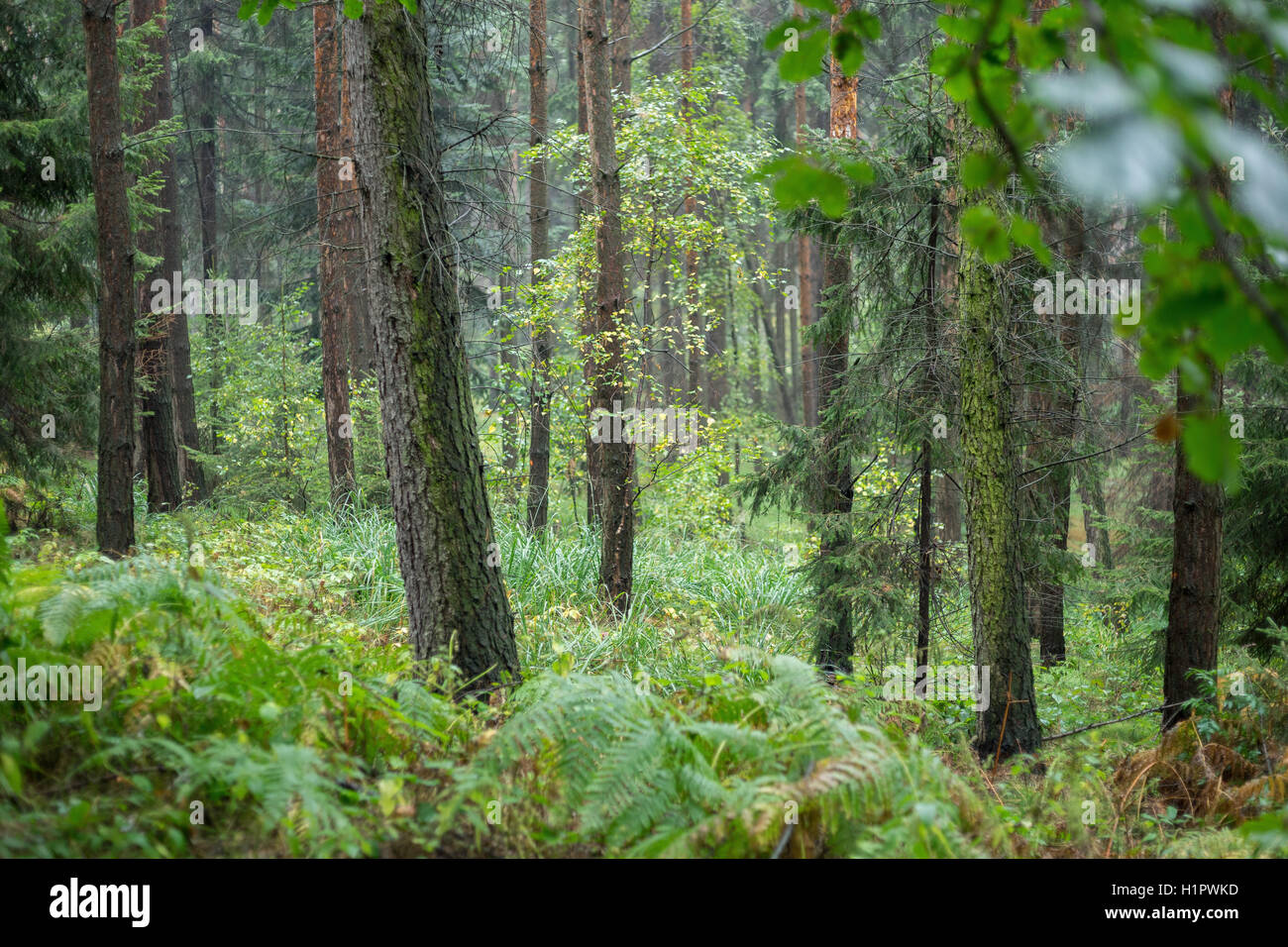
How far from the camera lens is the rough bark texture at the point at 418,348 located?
5.05 m

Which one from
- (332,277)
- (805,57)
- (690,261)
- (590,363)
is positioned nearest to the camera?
(805,57)

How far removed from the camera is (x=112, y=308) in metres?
8.13

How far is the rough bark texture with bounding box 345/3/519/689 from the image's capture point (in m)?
5.05

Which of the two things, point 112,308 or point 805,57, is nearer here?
point 805,57

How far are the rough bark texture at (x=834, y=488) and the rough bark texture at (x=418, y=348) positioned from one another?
442 centimetres

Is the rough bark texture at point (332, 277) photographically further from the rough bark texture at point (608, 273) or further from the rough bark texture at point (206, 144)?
the rough bark texture at point (206, 144)

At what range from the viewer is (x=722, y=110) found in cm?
2450

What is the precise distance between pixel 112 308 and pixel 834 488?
24.2 feet

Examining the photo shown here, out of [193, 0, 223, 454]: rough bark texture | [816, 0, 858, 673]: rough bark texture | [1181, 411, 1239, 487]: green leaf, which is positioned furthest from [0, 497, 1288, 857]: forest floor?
[193, 0, 223, 454]: rough bark texture

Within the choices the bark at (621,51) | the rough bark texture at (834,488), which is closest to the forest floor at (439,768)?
the rough bark texture at (834,488)

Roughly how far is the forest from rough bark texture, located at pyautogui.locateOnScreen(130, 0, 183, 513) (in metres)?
0.10

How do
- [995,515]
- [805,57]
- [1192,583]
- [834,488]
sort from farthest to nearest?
[834,488], [1192,583], [995,515], [805,57]

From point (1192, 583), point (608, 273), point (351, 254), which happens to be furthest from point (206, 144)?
point (1192, 583)

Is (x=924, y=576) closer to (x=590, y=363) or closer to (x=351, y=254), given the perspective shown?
(x=590, y=363)
